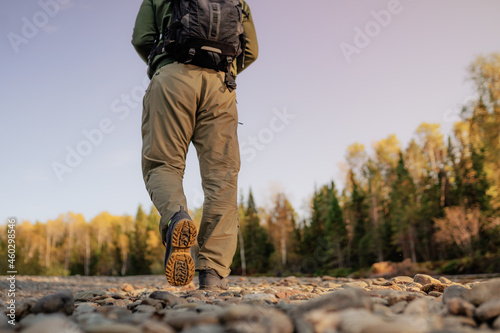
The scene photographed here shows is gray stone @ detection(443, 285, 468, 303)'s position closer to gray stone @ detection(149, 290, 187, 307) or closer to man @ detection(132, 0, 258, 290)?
gray stone @ detection(149, 290, 187, 307)

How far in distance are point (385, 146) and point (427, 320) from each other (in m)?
31.4

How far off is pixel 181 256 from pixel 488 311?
169cm

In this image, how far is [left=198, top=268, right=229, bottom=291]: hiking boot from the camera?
2.81m

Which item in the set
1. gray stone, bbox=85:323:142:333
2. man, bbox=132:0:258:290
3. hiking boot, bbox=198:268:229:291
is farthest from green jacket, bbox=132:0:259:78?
gray stone, bbox=85:323:142:333

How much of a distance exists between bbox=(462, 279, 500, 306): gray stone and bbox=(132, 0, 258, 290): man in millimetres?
1754

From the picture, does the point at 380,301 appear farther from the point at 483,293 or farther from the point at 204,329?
the point at 204,329

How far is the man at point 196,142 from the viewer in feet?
9.32

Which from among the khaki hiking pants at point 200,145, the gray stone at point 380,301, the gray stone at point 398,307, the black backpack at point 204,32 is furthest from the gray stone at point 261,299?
the black backpack at point 204,32

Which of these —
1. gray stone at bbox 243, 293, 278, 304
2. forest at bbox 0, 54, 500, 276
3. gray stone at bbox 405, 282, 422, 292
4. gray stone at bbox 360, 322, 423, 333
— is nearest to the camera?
Result: gray stone at bbox 360, 322, 423, 333

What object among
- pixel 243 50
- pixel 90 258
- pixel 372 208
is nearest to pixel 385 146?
pixel 372 208

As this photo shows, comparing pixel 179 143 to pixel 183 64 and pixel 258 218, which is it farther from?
pixel 258 218

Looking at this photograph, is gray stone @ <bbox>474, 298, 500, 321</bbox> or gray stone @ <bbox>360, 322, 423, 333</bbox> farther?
gray stone @ <bbox>474, 298, 500, 321</bbox>

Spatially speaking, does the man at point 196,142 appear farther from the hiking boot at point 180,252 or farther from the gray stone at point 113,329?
the gray stone at point 113,329

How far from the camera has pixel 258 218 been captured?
32375 mm
